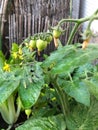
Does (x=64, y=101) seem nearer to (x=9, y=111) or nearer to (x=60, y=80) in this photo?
(x=60, y=80)

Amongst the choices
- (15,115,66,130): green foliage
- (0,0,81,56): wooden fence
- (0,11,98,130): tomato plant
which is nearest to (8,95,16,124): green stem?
(0,11,98,130): tomato plant

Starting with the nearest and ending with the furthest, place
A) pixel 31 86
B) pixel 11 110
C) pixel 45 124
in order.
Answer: pixel 31 86, pixel 45 124, pixel 11 110

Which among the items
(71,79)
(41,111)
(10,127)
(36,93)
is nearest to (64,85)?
(71,79)

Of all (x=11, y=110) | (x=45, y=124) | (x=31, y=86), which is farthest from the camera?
(x=11, y=110)

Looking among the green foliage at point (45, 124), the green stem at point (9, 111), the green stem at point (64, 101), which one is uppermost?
the green stem at point (64, 101)

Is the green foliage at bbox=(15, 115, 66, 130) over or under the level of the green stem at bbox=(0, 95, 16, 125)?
over

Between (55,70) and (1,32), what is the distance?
5.64 feet

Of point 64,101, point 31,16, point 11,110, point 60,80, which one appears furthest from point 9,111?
point 31,16

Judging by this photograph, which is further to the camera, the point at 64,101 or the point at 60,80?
the point at 64,101

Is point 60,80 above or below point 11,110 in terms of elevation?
above

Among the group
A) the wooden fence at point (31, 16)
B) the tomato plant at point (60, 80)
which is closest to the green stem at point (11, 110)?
the tomato plant at point (60, 80)

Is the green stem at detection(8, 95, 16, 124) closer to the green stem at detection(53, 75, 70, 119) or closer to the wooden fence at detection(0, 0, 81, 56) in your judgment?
the green stem at detection(53, 75, 70, 119)

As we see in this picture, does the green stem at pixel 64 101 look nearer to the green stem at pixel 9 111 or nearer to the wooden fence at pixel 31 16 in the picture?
the green stem at pixel 9 111

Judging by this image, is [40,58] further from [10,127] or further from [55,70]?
[55,70]
